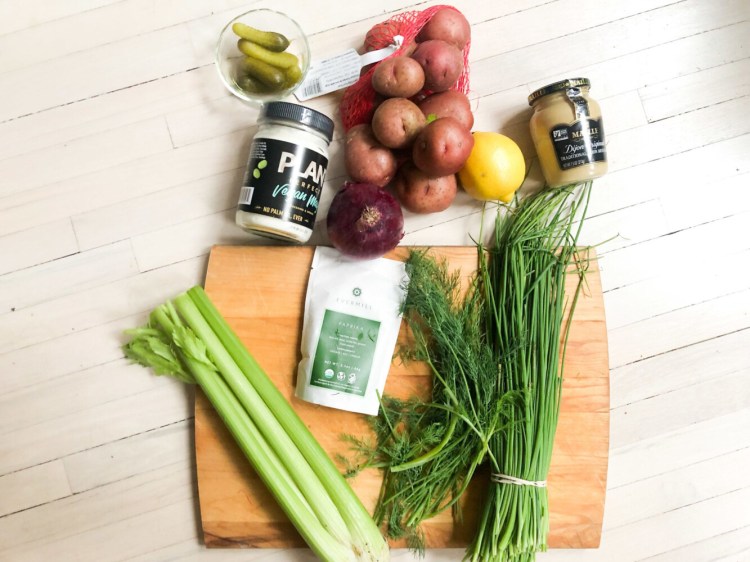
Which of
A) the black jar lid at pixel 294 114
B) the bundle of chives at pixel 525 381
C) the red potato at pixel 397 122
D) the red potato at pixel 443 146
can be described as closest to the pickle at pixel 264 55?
the black jar lid at pixel 294 114

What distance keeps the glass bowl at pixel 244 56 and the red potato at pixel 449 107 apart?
0.95 feet

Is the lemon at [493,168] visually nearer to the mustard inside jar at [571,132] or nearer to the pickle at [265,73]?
the mustard inside jar at [571,132]

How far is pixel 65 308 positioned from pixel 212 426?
42cm

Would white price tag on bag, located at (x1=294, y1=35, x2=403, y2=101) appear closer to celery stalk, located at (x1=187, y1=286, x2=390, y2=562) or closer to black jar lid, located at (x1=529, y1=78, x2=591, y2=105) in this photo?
black jar lid, located at (x1=529, y1=78, x2=591, y2=105)

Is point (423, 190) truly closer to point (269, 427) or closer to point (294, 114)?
point (294, 114)

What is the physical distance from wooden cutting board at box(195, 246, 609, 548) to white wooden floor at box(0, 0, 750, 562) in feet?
0.23

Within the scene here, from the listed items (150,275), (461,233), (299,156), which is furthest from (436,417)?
(150,275)

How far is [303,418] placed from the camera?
1164 mm

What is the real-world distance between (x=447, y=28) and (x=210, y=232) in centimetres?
67

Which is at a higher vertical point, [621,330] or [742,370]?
[621,330]

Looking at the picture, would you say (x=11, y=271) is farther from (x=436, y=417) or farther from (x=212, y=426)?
(x=436, y=417)

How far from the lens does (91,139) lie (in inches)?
48.6

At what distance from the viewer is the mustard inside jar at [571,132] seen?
1.12 metres

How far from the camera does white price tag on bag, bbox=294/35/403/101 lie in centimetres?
121
